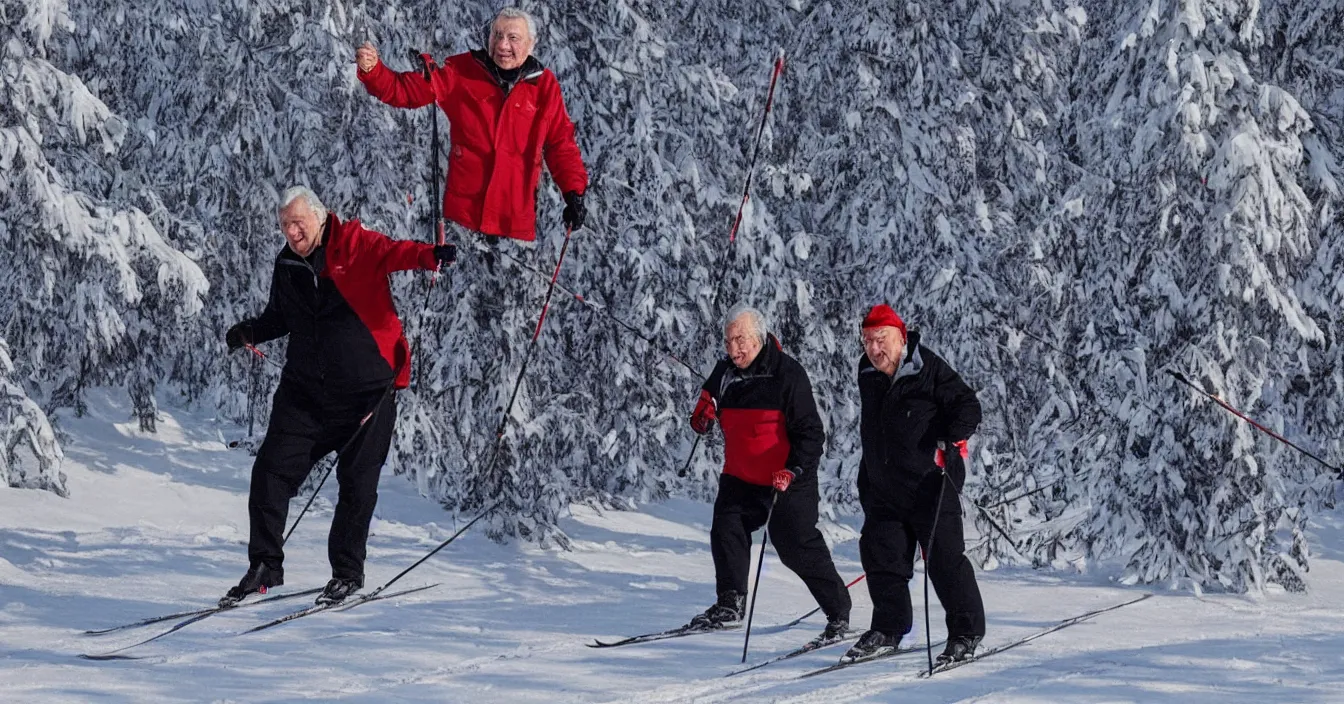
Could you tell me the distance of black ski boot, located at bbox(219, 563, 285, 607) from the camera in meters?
7.58

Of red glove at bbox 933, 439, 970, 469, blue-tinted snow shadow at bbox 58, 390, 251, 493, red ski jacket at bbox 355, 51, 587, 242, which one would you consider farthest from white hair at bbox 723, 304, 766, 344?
blue-tinted snow shadow at bbox 58, 390, 251, 493

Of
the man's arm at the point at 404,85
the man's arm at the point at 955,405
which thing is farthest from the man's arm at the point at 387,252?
the man's arm at the point at 955,405

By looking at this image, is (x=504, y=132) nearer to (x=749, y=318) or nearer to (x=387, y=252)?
(x=387, y=252)

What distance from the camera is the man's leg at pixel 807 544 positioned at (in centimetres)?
815

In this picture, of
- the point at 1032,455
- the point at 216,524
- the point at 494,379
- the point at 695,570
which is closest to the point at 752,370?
the point at 494,379

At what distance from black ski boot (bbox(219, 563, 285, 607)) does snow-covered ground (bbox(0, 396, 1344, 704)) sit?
0.20 meters

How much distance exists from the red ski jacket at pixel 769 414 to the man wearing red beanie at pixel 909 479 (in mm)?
480

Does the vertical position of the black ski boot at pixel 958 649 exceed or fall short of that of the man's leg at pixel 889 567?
it falls short

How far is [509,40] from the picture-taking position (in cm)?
844

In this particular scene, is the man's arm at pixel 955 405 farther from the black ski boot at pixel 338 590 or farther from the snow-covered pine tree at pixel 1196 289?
the snow-covered pine tree at pixel 1196 289

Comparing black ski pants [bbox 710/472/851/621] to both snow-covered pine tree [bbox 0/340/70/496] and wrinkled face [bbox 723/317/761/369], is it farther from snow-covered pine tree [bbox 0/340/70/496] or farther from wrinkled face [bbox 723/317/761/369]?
snow-covered pine tree [bbox 0/340/70/496]

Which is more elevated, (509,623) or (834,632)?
(834,632)

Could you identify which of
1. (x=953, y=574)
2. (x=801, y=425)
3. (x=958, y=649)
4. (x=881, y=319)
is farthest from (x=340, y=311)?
(x=958, y=649)

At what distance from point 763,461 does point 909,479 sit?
1.06 metres
